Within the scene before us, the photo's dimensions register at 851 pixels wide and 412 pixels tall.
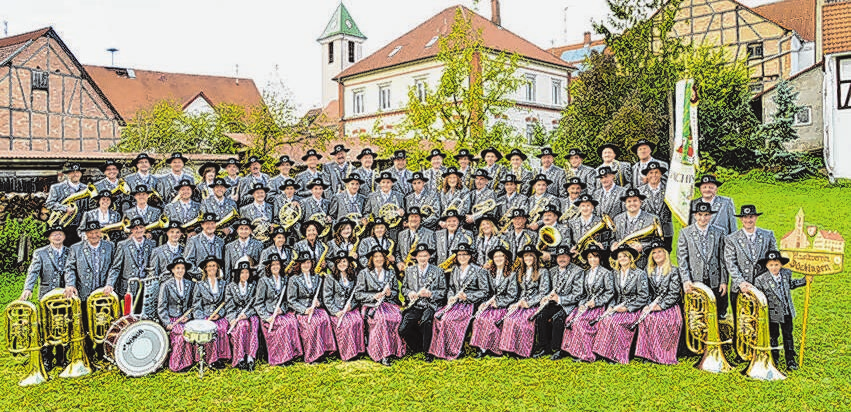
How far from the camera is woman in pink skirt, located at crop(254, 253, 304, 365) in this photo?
841 centimetres

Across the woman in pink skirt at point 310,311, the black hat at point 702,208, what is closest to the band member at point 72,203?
the woman in pink skirt at point 310,311

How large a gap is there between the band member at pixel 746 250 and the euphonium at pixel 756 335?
0.85 ft

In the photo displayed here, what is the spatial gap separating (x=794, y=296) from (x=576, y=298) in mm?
4945

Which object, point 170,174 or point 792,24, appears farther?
point 792,24

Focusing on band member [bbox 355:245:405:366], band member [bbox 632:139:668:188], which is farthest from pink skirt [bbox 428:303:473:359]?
band member [bbox 632:139:668:188]

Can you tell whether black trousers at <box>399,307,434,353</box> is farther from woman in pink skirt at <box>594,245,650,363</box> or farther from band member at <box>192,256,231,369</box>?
band member at <box>192,256,231,369</box>

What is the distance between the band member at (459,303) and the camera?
8.49m

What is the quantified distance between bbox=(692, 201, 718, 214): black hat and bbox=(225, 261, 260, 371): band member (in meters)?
5.25

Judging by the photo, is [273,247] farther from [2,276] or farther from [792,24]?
[792,24]

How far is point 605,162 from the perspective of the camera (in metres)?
9.40

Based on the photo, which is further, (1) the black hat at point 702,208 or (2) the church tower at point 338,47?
(2) the church tower at point 338,47

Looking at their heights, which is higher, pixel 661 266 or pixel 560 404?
pixel 661 266

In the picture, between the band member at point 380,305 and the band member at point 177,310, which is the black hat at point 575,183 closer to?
the band member at point 380,305

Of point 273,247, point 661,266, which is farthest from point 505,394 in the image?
point 273,247
